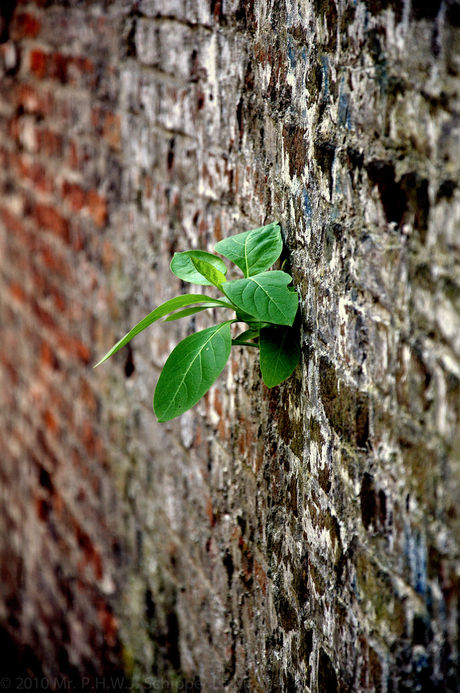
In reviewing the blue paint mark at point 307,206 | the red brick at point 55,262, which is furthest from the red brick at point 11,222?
the blue paint mark at point 307,206

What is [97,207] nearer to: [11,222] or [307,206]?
[11,222]

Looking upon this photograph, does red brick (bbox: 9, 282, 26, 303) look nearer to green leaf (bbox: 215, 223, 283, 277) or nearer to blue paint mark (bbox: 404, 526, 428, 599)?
green leaf (bbox: 215, 223, 283, 277)

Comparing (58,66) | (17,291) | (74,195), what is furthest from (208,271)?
(17,291)

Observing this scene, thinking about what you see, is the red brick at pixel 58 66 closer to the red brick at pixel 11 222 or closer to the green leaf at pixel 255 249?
the red brick at pixel 11 222

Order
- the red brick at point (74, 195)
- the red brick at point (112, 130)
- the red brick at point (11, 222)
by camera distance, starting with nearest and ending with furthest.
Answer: the red brick at point (112, 130), the red brick at point (74, 195), the red brick at point (11, 222)

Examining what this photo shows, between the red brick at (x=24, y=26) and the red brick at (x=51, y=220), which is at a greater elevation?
the red brick at (x=24, y=26)

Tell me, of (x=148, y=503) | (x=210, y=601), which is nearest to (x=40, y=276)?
(x=148, y=503)
